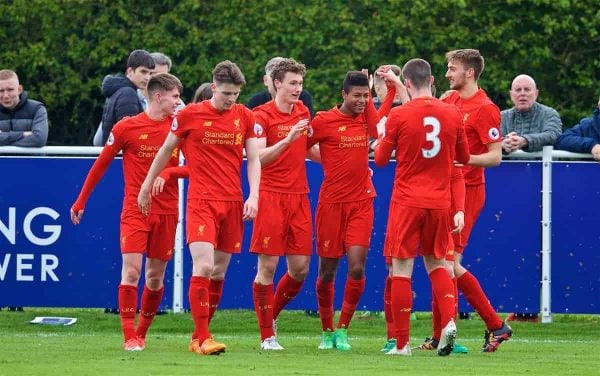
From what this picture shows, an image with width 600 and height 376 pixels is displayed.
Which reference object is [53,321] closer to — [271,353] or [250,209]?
[271,353]

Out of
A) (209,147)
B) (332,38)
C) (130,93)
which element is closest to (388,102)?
(209,147)

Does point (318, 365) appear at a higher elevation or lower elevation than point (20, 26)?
lower

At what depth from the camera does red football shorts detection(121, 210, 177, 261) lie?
45.3ft

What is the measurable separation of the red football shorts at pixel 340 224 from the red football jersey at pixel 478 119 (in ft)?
3.51

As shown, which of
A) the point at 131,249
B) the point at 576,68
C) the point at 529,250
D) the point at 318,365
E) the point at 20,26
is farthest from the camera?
the point at 20,26

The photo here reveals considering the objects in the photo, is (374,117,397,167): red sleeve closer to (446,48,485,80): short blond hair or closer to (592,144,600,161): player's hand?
(446,48,485,80): short blond hair

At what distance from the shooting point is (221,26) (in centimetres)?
2953

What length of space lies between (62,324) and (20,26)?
14973mm

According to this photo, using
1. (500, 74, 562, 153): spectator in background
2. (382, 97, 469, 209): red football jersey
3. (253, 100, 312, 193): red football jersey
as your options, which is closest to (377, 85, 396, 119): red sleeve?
(253, 100, 312, 193): red football jersey

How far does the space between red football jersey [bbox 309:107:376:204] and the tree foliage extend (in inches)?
542

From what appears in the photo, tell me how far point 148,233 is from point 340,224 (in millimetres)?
1659

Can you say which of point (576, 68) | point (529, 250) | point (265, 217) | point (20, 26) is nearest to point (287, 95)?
point (265, 217)

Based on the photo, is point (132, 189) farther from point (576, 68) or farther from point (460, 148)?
point (576, 68)

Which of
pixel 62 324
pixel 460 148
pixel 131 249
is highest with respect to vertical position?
pixel 460 148
